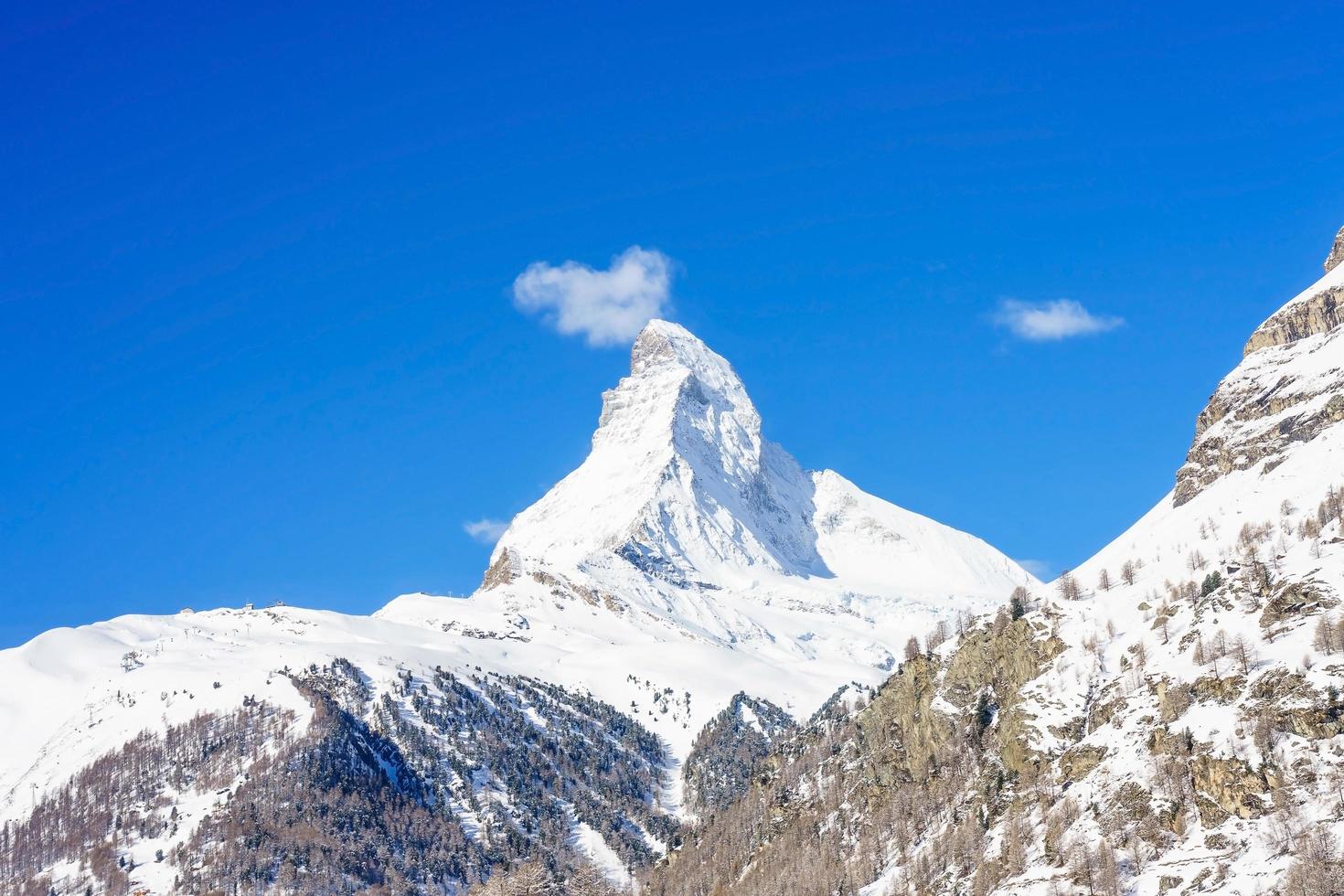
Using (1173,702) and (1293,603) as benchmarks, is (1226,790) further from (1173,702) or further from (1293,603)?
(1293,603)

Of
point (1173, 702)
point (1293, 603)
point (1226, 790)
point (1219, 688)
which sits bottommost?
point (1226, 790)

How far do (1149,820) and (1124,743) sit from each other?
19746 mm

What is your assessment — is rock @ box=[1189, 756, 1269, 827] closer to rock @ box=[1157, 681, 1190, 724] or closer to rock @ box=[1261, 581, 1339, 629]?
rock @ box=[1157, 681, 1190, 724]

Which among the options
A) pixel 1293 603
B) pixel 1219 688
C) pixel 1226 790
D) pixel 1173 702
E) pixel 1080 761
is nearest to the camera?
pixel 1226 790

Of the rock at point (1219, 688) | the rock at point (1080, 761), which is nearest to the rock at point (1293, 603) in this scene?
the rock at point (1219, 688)

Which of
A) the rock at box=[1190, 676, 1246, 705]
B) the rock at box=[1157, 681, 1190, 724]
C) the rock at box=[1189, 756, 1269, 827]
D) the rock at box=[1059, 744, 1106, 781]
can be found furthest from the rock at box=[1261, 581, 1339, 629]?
the rock at box=[1189, 756, 1269, 827]

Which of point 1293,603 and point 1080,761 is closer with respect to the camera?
point 1293,603

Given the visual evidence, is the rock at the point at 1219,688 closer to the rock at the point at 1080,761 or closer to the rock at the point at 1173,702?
the rock at the point at 1173,702

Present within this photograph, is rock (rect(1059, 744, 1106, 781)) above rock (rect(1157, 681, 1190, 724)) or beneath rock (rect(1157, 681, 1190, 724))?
beneath

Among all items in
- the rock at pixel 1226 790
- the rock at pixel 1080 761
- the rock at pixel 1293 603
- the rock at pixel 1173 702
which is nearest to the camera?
the rock at pixel 1226 790

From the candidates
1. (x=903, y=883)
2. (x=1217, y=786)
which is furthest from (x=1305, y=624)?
(x=903, y=883)

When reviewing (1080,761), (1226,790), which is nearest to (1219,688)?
(1226,790)

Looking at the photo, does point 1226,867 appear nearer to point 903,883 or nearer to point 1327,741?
point 1327,741

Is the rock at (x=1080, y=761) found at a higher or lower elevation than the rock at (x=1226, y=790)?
higher
